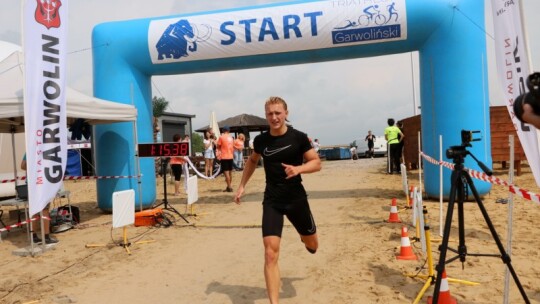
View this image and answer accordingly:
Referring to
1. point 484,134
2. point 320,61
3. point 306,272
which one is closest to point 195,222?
point 306,272

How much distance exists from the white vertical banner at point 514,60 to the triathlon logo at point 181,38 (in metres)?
6.07

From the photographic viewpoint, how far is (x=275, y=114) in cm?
357

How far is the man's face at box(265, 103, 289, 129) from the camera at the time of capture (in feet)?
11.7

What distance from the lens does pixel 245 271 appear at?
4.72 m

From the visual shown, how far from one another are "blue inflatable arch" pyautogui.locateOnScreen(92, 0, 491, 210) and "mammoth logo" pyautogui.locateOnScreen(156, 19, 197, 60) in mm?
21

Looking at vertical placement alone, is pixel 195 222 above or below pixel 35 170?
below

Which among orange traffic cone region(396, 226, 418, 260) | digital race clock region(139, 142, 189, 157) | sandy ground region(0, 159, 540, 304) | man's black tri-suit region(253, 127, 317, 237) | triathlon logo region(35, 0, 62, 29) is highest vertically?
triathlon logo region(35, 0, 62, 29)

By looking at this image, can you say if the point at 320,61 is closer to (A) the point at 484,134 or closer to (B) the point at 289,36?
(B) the point at 289,36

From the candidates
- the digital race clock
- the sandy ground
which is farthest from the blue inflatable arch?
the sandy ground

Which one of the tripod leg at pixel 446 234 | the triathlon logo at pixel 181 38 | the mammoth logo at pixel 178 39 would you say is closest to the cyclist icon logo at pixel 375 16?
the triathlon logo at pixel 181 38

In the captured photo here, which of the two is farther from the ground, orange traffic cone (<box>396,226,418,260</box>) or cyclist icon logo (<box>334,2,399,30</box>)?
cyclist icon logo (<box>334,2,399,30</box>)

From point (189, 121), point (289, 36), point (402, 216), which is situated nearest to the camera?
point (402, 216)

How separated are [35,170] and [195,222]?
9.98ft

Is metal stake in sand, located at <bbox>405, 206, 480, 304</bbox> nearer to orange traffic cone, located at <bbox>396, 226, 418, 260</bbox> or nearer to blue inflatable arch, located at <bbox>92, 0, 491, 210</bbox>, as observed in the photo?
orange traffic cone, located at <bbox>396, 226, 418, 260</bbox>
